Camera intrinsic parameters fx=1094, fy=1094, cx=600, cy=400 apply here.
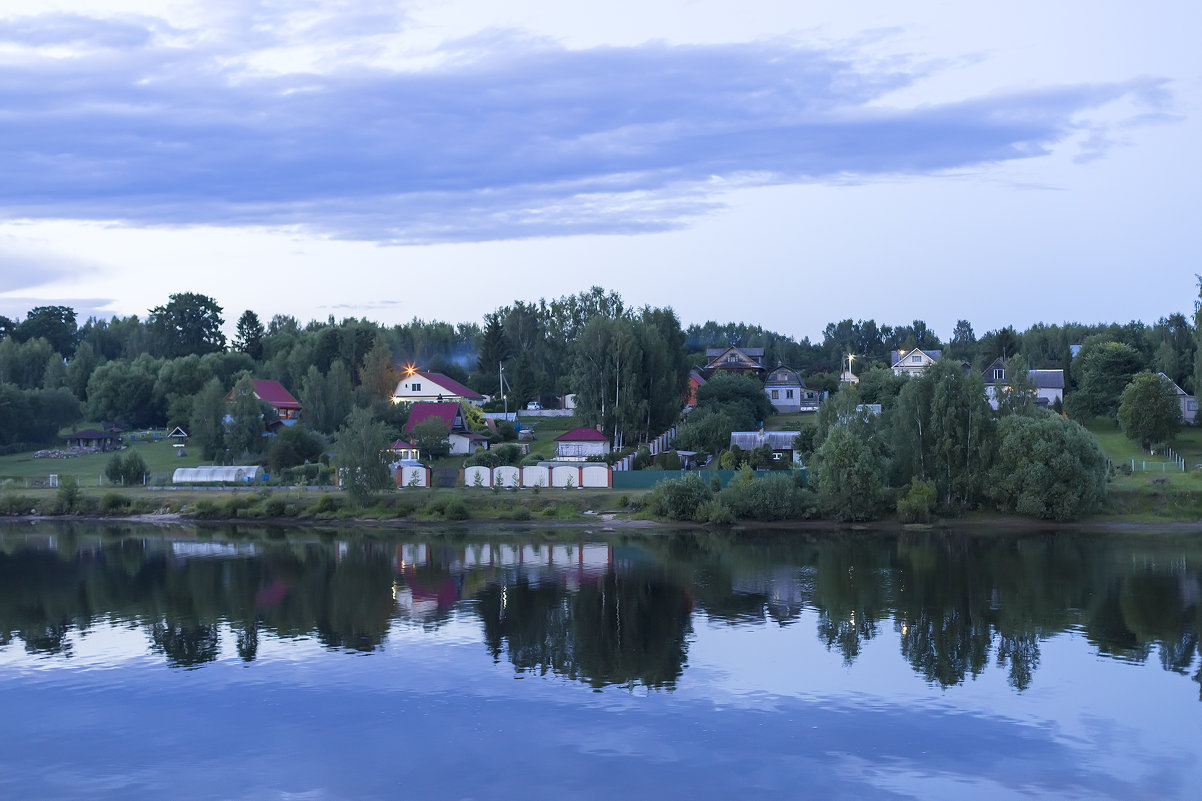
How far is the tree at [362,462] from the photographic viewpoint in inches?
2315

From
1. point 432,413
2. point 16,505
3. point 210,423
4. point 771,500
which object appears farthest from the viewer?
point 432,413

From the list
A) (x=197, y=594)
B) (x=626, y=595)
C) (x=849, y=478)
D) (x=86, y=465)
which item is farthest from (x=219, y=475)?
(x=626, y=595)

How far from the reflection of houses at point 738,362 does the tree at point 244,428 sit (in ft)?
131

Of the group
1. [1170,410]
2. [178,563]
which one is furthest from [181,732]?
[1170,410]

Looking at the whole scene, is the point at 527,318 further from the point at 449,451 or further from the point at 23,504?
the point at 23,504

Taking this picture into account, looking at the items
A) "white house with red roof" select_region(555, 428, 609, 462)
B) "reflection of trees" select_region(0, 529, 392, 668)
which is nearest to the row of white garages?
"white house with red roof" select_region(555, 428, 609, 462)

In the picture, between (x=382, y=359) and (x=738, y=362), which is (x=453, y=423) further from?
(x=738, y=362)

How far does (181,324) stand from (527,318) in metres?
40.7

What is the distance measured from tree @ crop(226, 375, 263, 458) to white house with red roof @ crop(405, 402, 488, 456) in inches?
393

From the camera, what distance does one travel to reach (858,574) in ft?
135

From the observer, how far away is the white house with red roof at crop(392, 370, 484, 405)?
88.5 metres

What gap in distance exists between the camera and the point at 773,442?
65.1m

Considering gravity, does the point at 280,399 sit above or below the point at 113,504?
above

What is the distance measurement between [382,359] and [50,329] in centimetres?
5937
